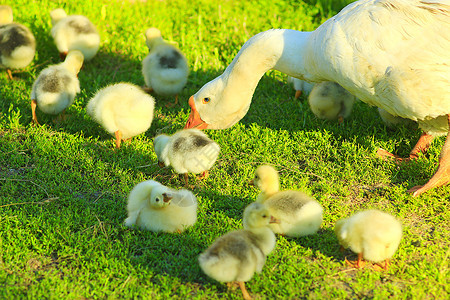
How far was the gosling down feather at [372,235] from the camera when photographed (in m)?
4.55

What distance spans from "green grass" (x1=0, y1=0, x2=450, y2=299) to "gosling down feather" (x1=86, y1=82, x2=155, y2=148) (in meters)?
0.30

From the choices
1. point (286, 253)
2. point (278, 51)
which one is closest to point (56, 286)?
point (286, 253)

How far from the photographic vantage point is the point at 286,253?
4984 mm

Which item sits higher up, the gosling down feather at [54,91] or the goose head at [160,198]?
the goose head at [160,198]

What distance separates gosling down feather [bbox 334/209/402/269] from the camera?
4547 millimetres

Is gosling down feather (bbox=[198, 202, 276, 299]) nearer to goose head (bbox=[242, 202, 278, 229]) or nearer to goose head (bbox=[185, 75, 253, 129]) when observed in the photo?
goose head (bbox=[242, 202, 278, 229])

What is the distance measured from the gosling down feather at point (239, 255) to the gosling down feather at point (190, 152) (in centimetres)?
146

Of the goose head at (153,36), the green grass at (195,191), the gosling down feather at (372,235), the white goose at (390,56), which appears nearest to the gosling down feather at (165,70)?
the goose head at (153,36)

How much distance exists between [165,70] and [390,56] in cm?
334

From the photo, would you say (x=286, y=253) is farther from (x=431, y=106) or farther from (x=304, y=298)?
(x=431, y=106)

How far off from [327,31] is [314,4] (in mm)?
5408

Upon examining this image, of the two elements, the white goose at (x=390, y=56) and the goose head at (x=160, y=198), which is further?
the white goose at (x=390, y=56)

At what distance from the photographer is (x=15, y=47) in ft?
27.6

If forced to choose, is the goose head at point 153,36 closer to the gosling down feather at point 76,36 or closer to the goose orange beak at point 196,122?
the gosling down feather at point 76,36
